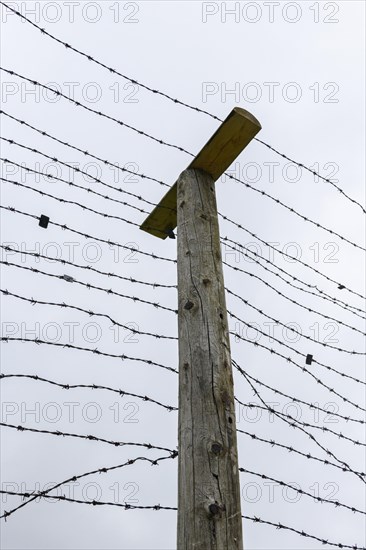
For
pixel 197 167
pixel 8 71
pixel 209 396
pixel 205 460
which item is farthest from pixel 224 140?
pixel 205 460

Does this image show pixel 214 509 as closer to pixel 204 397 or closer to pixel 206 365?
pixel 204 397

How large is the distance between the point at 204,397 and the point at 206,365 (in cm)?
16

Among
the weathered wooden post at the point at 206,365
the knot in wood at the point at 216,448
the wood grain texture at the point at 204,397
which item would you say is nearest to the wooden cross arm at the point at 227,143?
the weathered wooden post at the point at 206,365

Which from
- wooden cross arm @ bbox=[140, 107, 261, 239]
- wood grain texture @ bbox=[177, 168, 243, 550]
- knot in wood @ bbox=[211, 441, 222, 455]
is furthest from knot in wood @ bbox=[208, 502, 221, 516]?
wooden cross arm @ bbox=[140, 107, 261, 239]

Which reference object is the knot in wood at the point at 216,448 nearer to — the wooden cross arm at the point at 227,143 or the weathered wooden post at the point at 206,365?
the weathered wooden post at the point at 206,365

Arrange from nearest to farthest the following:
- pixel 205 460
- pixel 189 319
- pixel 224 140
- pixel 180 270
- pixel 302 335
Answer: pixel 205 460, pixel 189 319, pixel 180 270, pixel 224 140, pixel 302 335

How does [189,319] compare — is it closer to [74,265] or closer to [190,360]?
[190,360]

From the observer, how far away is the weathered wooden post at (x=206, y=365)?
242cm

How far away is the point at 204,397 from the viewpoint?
273 centimetres

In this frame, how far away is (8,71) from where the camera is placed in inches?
154

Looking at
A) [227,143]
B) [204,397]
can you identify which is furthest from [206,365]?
[227,143]

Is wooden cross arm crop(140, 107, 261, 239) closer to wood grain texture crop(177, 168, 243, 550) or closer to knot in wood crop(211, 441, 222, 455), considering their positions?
wood grain texture crop(177, 168, 243, 550)

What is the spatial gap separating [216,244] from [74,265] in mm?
937

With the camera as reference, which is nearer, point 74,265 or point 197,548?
point 197,548
